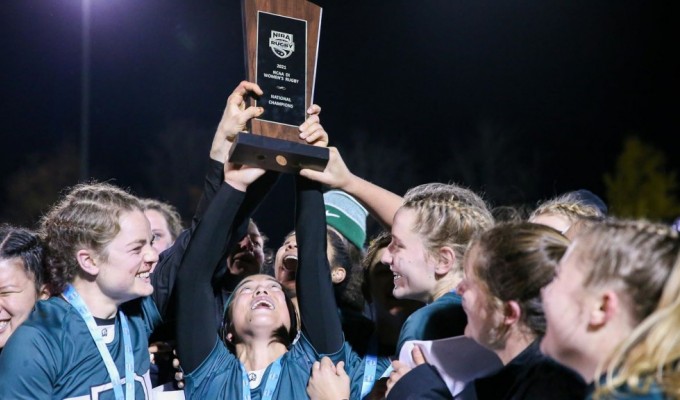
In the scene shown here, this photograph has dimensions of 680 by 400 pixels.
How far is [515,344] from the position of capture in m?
2.25

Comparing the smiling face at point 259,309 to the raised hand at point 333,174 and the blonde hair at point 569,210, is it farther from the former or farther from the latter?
the blonde hair at point 569,210

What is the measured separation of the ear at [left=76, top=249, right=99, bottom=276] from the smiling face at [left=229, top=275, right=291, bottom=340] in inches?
22.5

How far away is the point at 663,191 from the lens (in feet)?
44.8

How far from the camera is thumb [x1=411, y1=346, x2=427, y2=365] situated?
248 cm

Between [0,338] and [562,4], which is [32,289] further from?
[562,4]

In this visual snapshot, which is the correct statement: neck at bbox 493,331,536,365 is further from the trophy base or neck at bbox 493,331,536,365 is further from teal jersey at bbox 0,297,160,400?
teal jersey at bbox 0,297,160,400

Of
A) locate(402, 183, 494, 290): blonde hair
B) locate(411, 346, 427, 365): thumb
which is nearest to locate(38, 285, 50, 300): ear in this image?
locate(402, 183, 494, 290): blonde hair

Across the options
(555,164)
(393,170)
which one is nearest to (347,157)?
(393,170)

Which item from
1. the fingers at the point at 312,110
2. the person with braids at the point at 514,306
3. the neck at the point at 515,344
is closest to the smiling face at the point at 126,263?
the fingers at the point at 312,110

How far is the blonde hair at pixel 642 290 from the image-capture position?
1.68 meters

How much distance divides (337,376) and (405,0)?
1206 cm

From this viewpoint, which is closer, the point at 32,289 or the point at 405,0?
the point at 32,289

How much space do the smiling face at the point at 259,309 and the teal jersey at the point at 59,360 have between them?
1.25 feet

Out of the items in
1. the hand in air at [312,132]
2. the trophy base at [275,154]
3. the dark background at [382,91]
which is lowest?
the dark background at [382,91]
